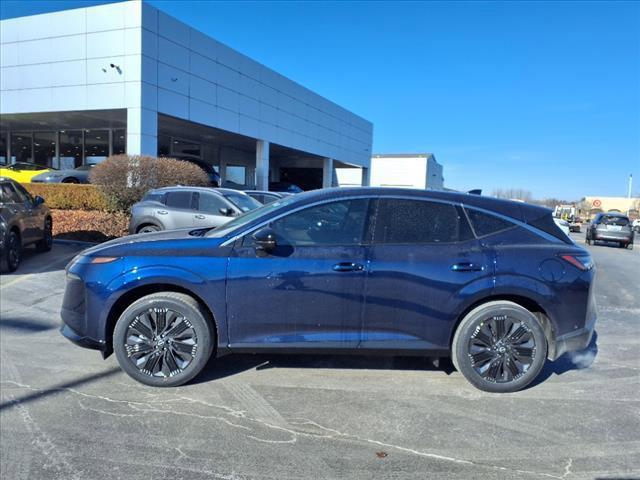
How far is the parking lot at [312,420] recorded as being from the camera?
2838 mm

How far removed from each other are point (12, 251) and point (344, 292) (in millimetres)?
7621

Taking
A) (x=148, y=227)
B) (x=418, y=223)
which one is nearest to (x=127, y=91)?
(x=148, y=227)

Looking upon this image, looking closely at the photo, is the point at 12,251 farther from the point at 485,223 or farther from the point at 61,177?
the point at 61,177

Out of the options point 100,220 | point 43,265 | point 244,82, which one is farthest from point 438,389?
point 244,82

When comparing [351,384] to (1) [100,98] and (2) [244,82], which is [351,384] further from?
(2) [244,82]

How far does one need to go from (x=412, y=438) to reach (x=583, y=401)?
1.68 meters

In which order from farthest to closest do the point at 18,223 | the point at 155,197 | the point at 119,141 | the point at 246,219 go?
1. the point at 119,141
2. the point at 155,197
3. the point at 18,223
4. the point at 246,219

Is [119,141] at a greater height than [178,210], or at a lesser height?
greater

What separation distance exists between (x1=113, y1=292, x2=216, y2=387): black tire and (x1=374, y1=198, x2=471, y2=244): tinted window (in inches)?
65.9

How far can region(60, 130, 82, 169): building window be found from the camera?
28.2 metres

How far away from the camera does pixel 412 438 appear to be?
10.4 ft

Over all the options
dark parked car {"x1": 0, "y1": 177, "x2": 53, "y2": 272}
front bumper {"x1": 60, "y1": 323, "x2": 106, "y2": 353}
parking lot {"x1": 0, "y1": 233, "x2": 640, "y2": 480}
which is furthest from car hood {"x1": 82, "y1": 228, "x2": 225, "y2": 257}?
dark parked car {"x1": 0, "y1": 177, "x2": 53, "y2": 272}

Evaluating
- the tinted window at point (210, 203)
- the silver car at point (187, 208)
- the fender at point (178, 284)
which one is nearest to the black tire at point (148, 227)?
the silver car at point (187, 208)

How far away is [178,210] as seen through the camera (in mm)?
10148
